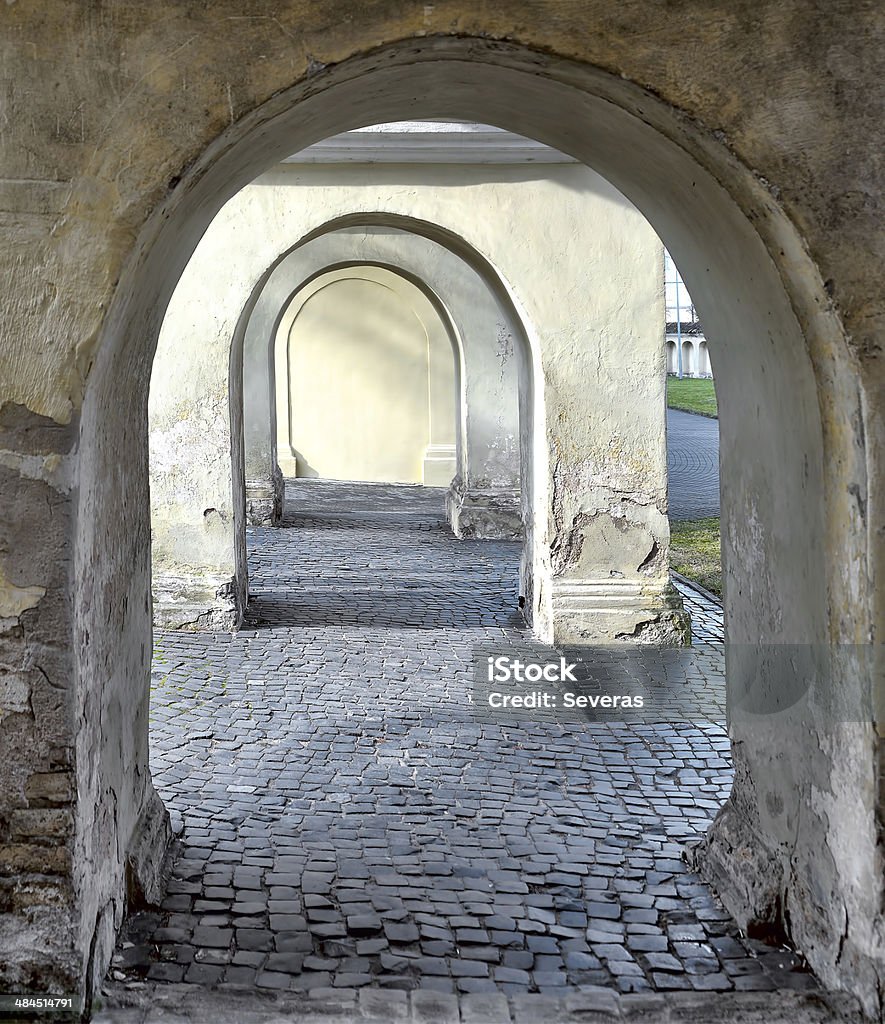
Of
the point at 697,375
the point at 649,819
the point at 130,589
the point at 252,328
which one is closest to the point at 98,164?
the point at 130,589

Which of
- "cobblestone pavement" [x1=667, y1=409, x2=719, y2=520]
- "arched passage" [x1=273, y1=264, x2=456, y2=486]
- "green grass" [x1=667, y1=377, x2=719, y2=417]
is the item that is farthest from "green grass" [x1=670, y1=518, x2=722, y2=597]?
"green grass" [x1=667, y1=377, x2=719, y2=417]

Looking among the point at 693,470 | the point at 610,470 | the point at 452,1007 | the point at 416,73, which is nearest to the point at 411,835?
the point at 452,1007

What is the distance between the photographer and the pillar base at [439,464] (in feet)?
63.7

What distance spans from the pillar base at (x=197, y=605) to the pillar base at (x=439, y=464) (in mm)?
10781

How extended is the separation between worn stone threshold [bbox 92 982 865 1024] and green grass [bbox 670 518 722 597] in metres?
6.63

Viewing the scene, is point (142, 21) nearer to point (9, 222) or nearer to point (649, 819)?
point (9, 222)

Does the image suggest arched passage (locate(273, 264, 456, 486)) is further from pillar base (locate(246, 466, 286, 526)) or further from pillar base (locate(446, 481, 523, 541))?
pillar base (locate(446, 481, 523, 541))

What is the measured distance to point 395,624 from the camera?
8.90 meters

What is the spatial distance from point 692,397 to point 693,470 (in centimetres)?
2481

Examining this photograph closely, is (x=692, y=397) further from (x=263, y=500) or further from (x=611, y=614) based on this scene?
(x=611, y=614)

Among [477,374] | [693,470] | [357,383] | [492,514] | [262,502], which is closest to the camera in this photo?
[477,374]

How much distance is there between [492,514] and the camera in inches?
536

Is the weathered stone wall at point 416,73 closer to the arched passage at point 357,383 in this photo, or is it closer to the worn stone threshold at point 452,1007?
the worn stone threshold at point 452,1007

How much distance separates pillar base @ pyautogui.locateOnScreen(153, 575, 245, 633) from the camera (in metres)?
8.73
